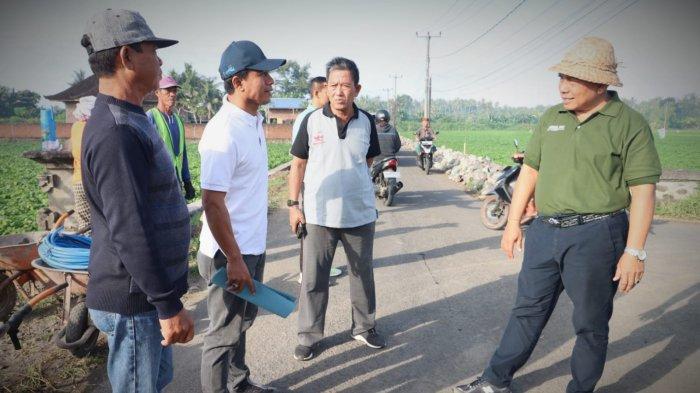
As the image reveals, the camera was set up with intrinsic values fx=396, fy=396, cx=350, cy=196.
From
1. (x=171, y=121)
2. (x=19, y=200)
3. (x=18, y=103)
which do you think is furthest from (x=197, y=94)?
(x=171, y=121)

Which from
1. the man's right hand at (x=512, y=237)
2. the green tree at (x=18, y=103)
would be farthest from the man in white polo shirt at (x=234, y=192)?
the green tree at (x=18, y=103)

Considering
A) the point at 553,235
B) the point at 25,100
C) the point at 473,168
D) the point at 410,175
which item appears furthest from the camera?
the point at 25,100

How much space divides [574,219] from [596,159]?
1.20ft

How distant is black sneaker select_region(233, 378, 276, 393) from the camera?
8.57ft

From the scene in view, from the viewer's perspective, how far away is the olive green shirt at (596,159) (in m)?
2.16

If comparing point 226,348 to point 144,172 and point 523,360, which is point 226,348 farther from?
point 523,360

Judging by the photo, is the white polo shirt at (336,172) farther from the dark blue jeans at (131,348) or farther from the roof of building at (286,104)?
the roof of building at (286,104)

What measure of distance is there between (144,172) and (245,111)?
911mm

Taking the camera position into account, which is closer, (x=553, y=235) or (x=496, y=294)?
(x=553, y=235)

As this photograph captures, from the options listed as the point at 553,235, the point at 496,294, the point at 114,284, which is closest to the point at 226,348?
the point at 114,284

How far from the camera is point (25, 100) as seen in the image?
64.2 meters

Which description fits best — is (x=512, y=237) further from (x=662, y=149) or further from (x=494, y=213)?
(x=662, y=149)

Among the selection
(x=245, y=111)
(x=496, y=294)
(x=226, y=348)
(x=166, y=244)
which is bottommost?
(x=496, y=294)

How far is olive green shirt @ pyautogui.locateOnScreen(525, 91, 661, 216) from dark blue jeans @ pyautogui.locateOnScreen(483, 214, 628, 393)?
0.14 m
